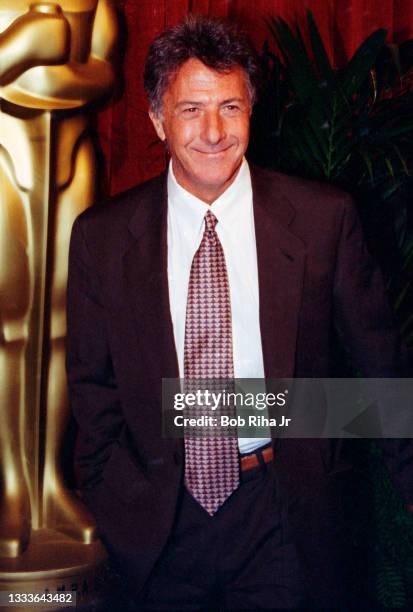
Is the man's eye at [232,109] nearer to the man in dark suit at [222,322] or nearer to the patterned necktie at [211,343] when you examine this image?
the man in dark suit at [222,322]

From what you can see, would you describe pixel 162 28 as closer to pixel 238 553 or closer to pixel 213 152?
pixel 213 152

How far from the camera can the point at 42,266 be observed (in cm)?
188

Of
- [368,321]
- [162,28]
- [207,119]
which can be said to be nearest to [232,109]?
[207,119]

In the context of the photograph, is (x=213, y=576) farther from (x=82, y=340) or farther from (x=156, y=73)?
(x=156, y=73)

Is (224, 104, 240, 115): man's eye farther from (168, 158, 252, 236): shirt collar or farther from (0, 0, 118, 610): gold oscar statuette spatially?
(0, 0, 118, 610): gold oscar statuette

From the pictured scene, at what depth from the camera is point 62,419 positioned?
1915mm

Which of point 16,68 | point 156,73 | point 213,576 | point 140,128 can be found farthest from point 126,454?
point 140,128

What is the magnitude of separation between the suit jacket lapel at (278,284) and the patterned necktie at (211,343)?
0.06 metres

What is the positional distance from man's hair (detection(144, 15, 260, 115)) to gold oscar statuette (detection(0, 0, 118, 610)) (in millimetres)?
445

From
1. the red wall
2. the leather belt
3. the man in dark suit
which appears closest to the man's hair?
the man in dark suit

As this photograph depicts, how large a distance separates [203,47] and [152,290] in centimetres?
41

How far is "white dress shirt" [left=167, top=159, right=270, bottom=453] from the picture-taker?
4.72 ft

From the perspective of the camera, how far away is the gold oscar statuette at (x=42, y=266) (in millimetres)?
1802

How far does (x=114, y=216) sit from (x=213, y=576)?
0.65 m
